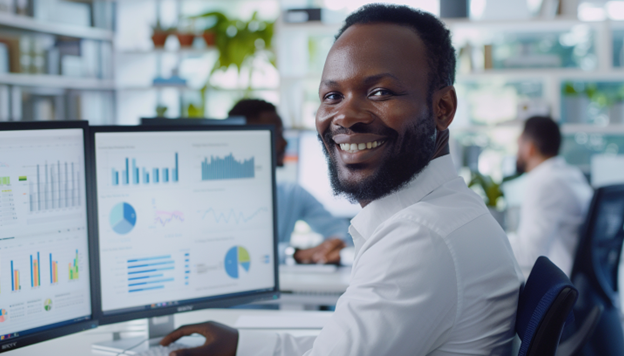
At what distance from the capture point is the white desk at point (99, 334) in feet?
3.81

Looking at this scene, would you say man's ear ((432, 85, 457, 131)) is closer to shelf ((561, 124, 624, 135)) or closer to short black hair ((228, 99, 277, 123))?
short black hair ((228, 99, 277, 123))

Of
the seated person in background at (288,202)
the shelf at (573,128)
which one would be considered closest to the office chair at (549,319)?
the seated person in background at (288,202)

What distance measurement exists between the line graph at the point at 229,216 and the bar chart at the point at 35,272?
1.13 ft

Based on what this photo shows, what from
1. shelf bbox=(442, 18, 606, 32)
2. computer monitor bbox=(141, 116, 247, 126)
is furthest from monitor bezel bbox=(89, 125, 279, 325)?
shelf bbox=(442, 18, 606, 32)

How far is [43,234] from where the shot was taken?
1021 millimetres

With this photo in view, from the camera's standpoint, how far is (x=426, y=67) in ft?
3.05

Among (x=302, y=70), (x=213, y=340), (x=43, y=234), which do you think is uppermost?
(x=302, y=70)

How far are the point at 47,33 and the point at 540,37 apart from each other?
11.5 ft

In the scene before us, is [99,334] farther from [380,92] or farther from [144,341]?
[380,92]

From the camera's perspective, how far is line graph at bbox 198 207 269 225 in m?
1.21

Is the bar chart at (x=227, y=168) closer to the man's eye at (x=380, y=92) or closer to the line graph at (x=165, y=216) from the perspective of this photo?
the line graph at (x=165, y=216)

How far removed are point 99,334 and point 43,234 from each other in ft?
1.26

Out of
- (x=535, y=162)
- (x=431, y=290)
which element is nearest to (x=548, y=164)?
(x=535, y=162)

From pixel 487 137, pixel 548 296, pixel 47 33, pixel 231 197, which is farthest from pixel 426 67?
pixel 47 33
